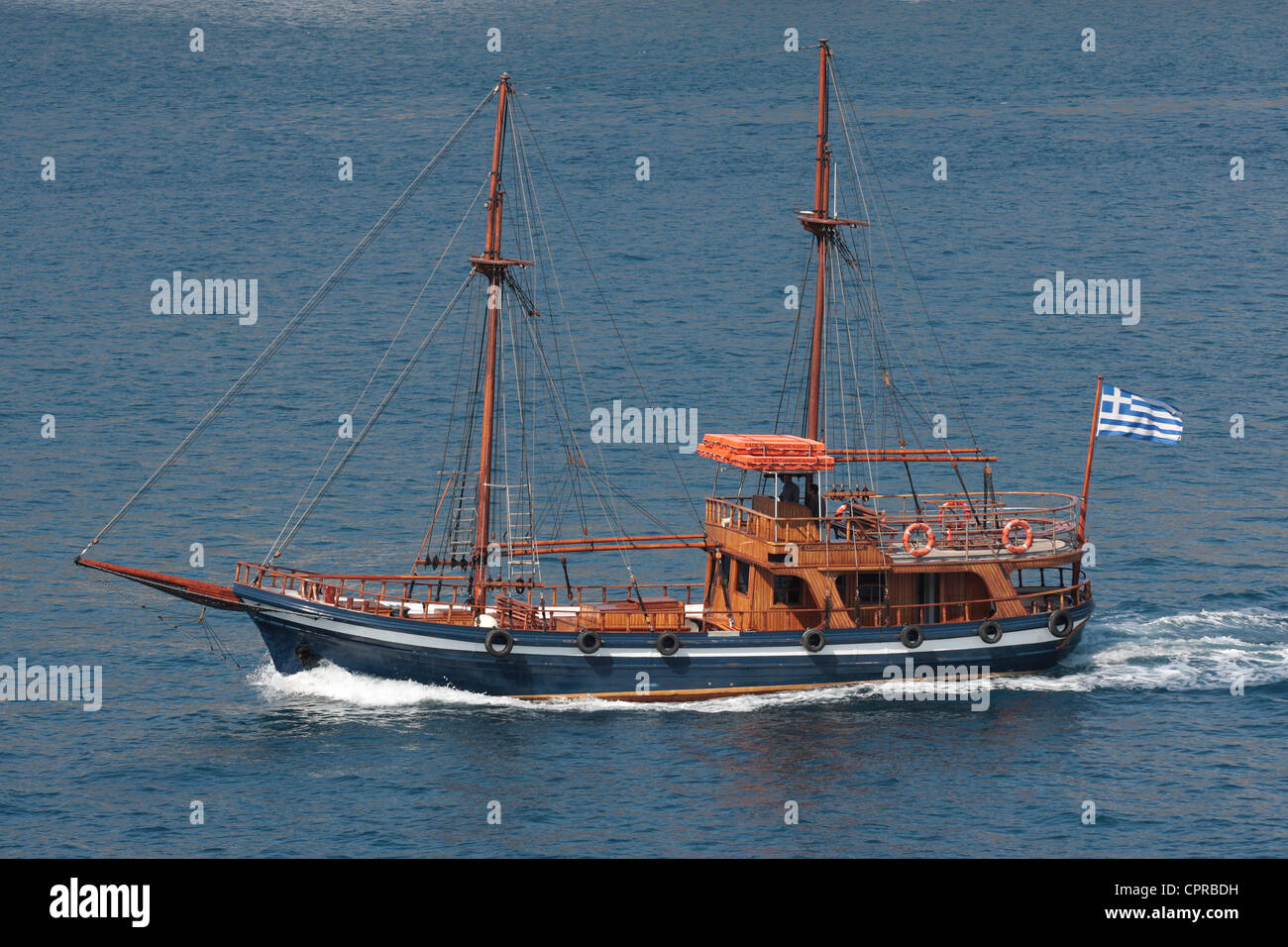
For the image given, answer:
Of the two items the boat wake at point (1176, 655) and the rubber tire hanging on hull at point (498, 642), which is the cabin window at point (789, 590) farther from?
the rubber tire hanging on hull at point (498, 642)

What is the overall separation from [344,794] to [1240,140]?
10882 centimetres

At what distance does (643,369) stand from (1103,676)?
4315 centimetres

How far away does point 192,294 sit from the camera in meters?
126

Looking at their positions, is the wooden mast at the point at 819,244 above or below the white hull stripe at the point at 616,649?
above

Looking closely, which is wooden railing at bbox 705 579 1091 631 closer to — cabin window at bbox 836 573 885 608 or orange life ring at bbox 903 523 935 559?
cabin window at bbox 836 573 885 608

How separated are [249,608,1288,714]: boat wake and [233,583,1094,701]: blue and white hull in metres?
0.39

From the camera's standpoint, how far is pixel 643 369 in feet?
350

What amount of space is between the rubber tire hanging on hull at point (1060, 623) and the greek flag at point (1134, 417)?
6.40 m

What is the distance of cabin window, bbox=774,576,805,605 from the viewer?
66688 mm

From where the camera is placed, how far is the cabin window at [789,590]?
219ft

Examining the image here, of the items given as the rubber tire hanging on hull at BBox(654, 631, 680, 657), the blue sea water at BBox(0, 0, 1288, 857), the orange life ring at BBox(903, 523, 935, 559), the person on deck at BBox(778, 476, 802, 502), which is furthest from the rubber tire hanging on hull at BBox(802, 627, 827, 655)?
the person on deck at BBox(778, 476, 802, 502)

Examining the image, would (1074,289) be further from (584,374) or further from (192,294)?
(192,294)

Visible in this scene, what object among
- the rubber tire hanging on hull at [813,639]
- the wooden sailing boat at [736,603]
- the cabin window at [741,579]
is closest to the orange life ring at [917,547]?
the wooden sailing boat at [736,603]
